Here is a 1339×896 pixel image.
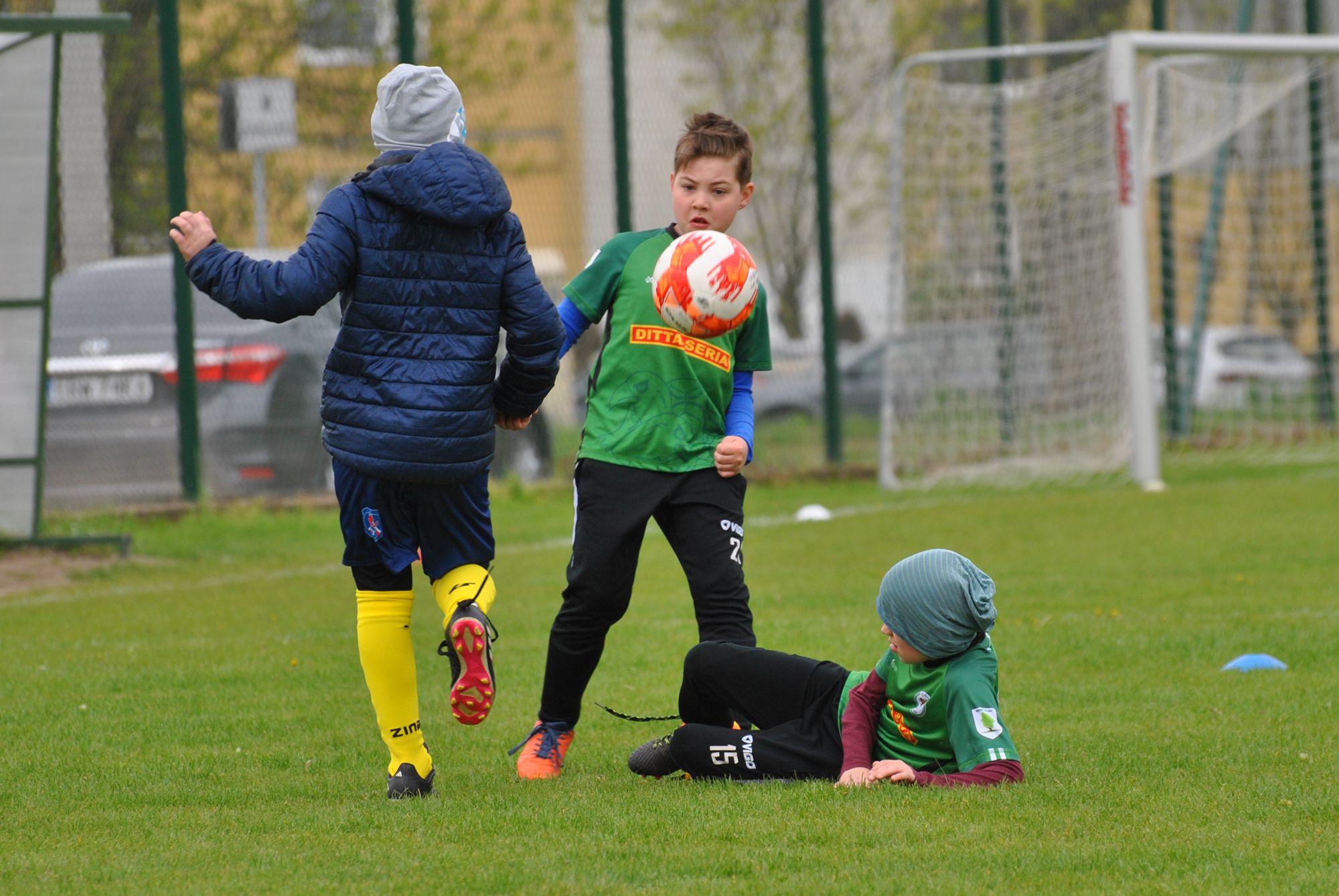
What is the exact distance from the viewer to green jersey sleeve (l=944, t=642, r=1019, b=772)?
4152mm

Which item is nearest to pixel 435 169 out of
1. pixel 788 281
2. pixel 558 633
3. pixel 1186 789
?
pixel 558 633

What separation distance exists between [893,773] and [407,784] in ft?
4.00

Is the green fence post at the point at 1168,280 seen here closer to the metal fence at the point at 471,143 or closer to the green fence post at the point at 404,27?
the metal fence at the point at 471,143

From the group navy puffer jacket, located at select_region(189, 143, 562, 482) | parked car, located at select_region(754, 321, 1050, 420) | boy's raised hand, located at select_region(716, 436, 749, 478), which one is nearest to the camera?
navy puffer jacket, located at select_region(189, 143, 562, 482)

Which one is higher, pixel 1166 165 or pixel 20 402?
pixel 1166 165

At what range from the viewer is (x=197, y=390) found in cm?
1170

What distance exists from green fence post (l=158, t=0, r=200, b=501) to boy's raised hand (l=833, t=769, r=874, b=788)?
27.3 feet

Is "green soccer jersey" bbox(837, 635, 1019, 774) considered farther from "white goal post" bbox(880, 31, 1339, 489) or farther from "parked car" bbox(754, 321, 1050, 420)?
"parked car" bbox(754, 321, 1050, 420)

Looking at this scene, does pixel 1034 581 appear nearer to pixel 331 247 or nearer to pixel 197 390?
pixel 331 247

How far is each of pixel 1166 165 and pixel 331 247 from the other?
11027 millimetres

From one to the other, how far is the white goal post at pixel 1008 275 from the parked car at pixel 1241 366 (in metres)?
2.25

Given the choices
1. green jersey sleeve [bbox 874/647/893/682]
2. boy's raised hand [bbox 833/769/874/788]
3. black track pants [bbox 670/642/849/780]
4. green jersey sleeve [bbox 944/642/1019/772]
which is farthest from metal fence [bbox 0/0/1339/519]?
green jersey sleeve [bbox 944/642/1019/772]

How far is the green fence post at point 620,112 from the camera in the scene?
1312cm

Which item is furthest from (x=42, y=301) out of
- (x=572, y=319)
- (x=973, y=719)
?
(x=973, y=719)
